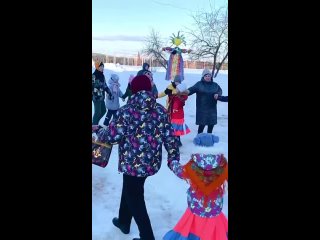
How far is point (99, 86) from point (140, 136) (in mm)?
742

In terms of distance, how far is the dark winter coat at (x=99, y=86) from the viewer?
3.19 meters

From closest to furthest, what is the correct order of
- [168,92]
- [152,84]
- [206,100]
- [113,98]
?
[152,84] < [113,98] < [168,92] < [206,100]

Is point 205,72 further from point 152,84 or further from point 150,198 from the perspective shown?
point 150,198

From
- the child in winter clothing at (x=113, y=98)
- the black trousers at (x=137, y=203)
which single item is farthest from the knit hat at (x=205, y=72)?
the black trousers at (x=137, y=203)

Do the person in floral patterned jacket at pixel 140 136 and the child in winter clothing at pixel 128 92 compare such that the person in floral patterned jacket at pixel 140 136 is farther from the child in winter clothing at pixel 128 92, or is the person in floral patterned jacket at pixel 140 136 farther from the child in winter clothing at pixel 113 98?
the child in winter clothing at pixel 113 98

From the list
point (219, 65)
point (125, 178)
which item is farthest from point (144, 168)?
point (219, 65)

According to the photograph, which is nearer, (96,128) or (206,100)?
(96,128)

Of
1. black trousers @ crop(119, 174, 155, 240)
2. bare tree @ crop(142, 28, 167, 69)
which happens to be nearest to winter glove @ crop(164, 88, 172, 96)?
bare tree @ crop(142, 28, 167, 69)

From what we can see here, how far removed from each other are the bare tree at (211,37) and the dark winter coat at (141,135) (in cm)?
61

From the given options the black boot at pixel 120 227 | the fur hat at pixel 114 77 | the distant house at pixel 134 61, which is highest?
the distant house at pixel 134 61

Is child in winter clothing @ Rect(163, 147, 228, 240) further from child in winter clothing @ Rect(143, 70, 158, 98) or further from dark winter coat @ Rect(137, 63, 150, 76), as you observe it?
dark winter coat @ Rect(137, 63, 150, 76)

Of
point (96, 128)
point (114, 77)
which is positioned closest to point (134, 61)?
point (114, 77)

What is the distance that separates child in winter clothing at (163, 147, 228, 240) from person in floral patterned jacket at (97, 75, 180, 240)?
0.14 m

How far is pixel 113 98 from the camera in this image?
122 inches
